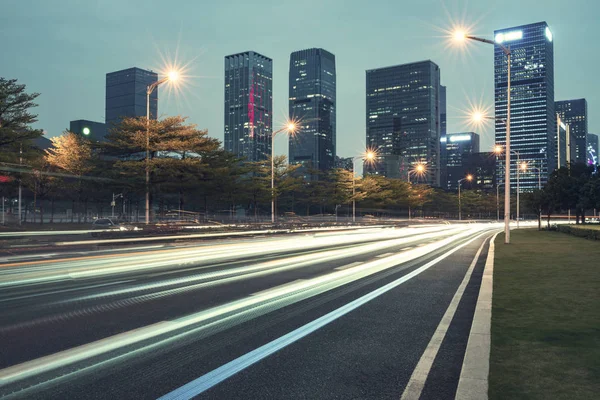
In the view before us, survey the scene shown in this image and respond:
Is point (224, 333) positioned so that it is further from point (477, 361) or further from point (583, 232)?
point (583, 232)

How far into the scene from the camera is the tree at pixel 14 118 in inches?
1441

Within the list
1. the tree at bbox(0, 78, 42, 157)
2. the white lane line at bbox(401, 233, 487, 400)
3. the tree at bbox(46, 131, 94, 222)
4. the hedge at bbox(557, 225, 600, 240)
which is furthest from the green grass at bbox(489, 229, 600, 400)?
the tree at bbox(46, 131, 94, 222)

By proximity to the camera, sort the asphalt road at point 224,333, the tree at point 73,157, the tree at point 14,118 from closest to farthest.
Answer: the asphalt road at point 224,333 → the tree at point 14,118 → the tree at point 73,157

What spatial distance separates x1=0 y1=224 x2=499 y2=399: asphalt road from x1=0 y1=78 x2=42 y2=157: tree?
97.3 feet

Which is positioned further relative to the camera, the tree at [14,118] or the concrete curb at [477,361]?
the tree at [14,118]

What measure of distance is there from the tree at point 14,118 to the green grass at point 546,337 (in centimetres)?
3822

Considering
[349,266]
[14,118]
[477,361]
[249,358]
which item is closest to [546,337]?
[477,361]

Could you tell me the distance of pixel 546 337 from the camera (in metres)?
5.50

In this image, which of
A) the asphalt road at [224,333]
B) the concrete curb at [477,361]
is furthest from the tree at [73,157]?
the concrete curb at [477,361]

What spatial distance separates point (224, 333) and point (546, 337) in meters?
3.93

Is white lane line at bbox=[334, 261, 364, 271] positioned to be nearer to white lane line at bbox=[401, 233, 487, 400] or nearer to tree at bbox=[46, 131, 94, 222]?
white lane line at bbox=[401, 233, 487, 400]

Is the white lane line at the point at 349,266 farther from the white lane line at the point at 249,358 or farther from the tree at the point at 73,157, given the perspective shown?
the tree at the point at 73,157

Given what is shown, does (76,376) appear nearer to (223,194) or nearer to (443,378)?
(443,378)

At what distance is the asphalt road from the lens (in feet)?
13.5
